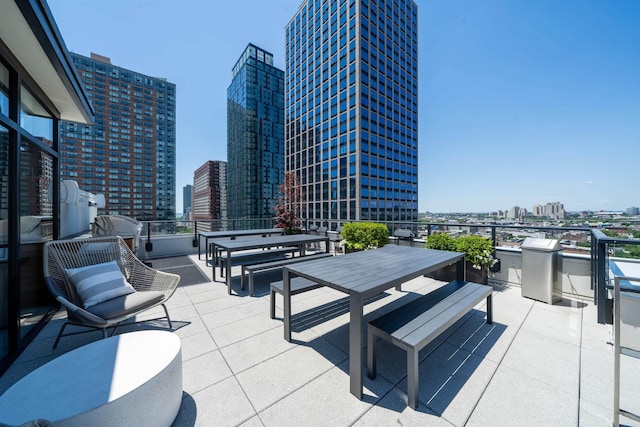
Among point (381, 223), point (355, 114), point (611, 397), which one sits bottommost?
point (611, 397)

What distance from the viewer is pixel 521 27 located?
849cm

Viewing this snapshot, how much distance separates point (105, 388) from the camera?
125 cm

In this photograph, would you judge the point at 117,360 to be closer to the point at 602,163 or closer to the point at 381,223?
the point at 381,223

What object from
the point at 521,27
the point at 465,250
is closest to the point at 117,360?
the point at 465,250

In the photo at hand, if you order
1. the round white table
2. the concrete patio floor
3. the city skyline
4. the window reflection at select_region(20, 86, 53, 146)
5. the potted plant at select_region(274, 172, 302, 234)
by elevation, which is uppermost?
the city skyline

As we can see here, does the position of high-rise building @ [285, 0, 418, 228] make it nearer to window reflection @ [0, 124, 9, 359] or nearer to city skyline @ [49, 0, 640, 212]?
city skyline @ [49, 0, 640, 212]

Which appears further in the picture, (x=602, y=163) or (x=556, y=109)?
(x=602, y=163)

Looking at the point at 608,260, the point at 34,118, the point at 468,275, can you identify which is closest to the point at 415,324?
the point at 468,275

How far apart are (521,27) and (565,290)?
1016 cm

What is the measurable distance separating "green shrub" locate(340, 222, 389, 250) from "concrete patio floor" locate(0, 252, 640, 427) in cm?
257

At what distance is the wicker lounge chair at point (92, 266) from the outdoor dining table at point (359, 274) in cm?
172

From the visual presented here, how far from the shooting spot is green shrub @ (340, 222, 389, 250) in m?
5.77

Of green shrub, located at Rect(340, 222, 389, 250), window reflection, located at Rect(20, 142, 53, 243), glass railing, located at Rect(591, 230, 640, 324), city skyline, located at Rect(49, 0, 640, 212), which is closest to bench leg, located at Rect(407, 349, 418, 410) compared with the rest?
glass railing, located at Rect(591, 230, 640, 324)

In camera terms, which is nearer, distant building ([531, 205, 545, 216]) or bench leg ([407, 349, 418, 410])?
bench leg ([407, 349, 418, 410])
